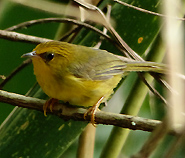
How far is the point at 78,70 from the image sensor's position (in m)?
1.88

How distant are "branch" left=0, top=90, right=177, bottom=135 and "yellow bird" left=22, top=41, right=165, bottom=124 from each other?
14 cm

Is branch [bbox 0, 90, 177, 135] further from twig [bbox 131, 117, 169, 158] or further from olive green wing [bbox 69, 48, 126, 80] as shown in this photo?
twig [bbox 131, 117, 169, 158]

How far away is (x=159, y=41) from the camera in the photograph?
193cm

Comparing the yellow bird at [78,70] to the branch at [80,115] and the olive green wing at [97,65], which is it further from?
the branch at [80,115]

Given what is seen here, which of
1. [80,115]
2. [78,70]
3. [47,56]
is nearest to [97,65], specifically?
[78,70]

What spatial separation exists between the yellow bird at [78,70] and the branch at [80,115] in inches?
5.7

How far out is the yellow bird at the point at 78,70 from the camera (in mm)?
1758

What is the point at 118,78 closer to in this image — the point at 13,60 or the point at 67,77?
the point at 67,77

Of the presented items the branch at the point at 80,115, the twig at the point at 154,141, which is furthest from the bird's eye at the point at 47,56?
the twig at the point at 154,141

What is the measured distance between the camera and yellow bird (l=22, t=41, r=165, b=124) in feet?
5.77

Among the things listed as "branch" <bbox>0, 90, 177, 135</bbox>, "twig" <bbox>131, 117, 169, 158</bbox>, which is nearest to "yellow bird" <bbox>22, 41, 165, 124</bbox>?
"branch" <bbox>0, 90, 177, 135</bbox>

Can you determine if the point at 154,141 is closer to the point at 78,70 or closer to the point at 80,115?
the point at 80,115

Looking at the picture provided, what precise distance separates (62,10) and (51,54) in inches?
11.7

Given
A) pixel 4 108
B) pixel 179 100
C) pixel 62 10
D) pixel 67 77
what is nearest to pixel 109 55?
pixel 67 77
